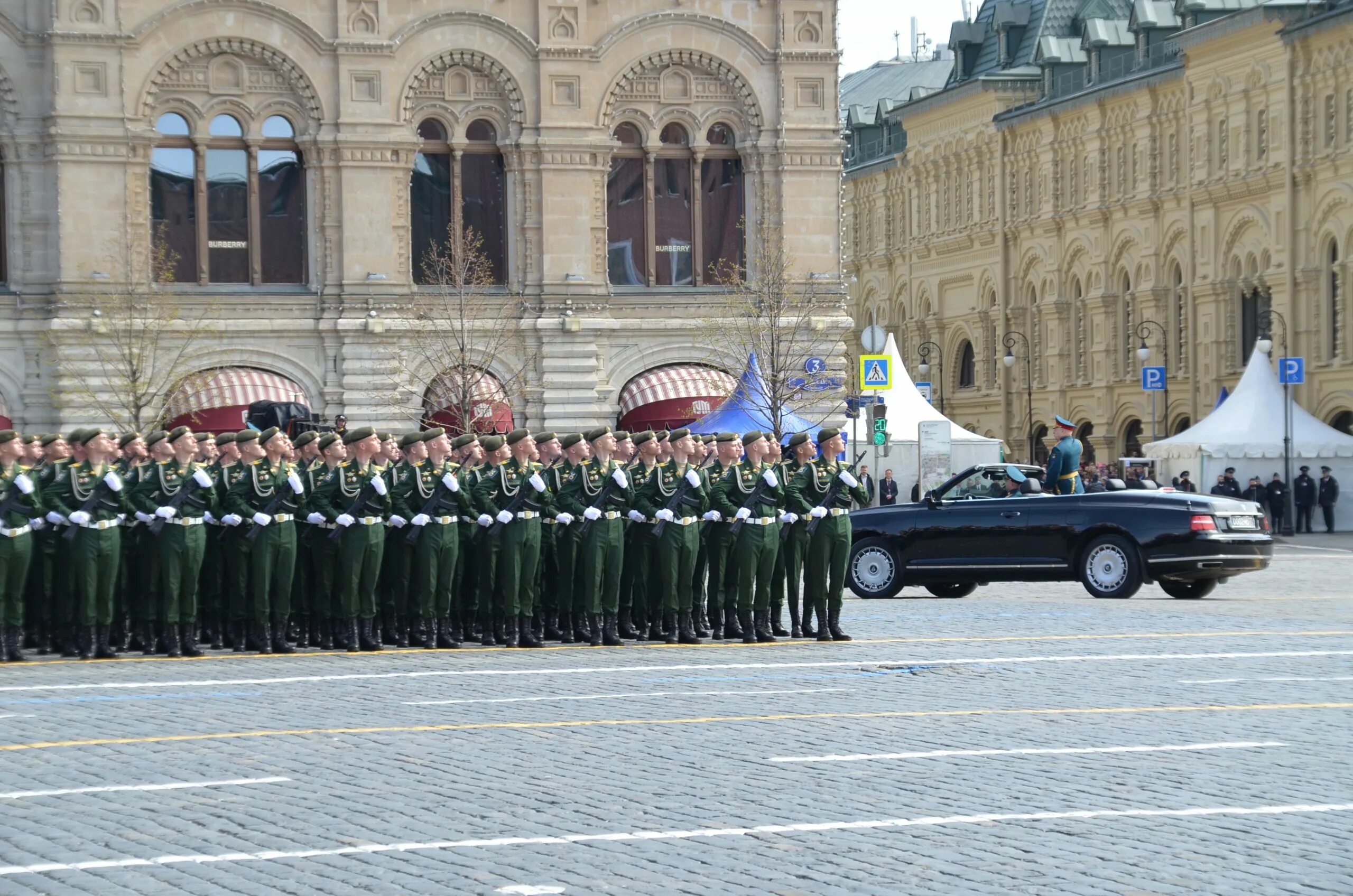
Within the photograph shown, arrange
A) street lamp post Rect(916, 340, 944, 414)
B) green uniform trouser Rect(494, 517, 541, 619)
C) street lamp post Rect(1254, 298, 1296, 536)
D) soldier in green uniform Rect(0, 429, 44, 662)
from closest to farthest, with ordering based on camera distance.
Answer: soldier in green uniform Rect(0, 429, 44, 662), green uniform trouser Rect(494, 517, 541, 619), street lamp post Rect(1254, 298, 1296, 536), street lamp post Rect(916, 340, 944, 414)

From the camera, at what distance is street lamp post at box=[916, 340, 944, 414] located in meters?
80.2

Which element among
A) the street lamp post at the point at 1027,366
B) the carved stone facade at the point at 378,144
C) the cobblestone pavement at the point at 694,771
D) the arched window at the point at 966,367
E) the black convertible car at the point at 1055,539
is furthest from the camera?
the arched window at the point at 966,367

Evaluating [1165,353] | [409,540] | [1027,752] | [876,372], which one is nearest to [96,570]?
[409,540]

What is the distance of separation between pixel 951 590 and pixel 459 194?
730 inches

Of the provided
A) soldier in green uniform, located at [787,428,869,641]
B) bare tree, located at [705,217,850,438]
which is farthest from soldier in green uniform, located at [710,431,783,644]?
bare tree, located at [705,217,850,438]

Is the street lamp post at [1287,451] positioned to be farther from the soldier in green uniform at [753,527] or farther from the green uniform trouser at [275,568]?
the green uniform trouser at [275,568]

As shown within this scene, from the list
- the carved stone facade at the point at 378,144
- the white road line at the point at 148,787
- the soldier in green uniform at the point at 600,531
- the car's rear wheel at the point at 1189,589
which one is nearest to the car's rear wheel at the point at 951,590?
the car's rear wheel at the point at 1189,589

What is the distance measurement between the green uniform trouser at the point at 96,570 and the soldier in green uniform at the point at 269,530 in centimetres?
100

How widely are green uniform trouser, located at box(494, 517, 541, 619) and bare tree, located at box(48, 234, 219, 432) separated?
2124 centimetres

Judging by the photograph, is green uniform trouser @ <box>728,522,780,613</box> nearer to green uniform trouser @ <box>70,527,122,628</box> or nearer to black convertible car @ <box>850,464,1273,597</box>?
green uniform trouser @ <box>70,527,122,628</box>

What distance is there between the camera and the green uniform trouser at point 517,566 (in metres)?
19.2

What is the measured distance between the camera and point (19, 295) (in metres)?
40.2

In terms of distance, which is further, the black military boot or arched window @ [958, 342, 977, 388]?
arched window @ [958, 342, 977, 388]

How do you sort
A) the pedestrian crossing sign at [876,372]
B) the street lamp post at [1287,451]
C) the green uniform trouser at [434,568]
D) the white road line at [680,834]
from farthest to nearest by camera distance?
the street lamp post at [1287,451] < the pedestrian crossing sign at [876,372] < the green uniform trouser at [434,568] < the white road line at [680,834]
